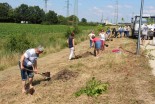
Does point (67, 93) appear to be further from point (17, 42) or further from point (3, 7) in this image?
point (3, 7)

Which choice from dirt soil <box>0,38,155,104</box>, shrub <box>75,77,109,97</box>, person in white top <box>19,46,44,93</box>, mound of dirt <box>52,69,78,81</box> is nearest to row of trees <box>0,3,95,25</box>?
dirt soil <box>0,38,155,104</box>

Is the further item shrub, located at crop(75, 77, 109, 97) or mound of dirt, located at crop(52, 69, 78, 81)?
mound of dirt, located at crop(52, 69, 78, 81)

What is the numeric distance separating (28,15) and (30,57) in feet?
381

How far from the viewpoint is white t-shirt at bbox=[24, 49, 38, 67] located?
9555 millimetres

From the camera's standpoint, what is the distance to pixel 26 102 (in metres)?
9.23

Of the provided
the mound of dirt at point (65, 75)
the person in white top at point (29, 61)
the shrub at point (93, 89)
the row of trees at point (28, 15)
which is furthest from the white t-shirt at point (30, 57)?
the row of trees at point (28, 15)

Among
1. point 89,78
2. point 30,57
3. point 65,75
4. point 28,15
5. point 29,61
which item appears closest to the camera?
point 30,57

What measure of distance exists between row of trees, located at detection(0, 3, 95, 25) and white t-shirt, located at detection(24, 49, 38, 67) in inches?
4064

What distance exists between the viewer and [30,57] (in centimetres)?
959

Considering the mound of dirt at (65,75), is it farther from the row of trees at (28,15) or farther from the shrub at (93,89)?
the row of trees at (28,15)

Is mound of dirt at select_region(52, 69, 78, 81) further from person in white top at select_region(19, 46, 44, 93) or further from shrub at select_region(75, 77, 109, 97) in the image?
shrub at select_region(75, 77, 109, 97)

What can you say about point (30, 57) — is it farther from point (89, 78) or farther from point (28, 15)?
point (28, 15)

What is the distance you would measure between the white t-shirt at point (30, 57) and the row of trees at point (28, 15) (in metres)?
103

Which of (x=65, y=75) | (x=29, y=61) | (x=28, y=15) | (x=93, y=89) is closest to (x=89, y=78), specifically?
(x=65, y=75)
